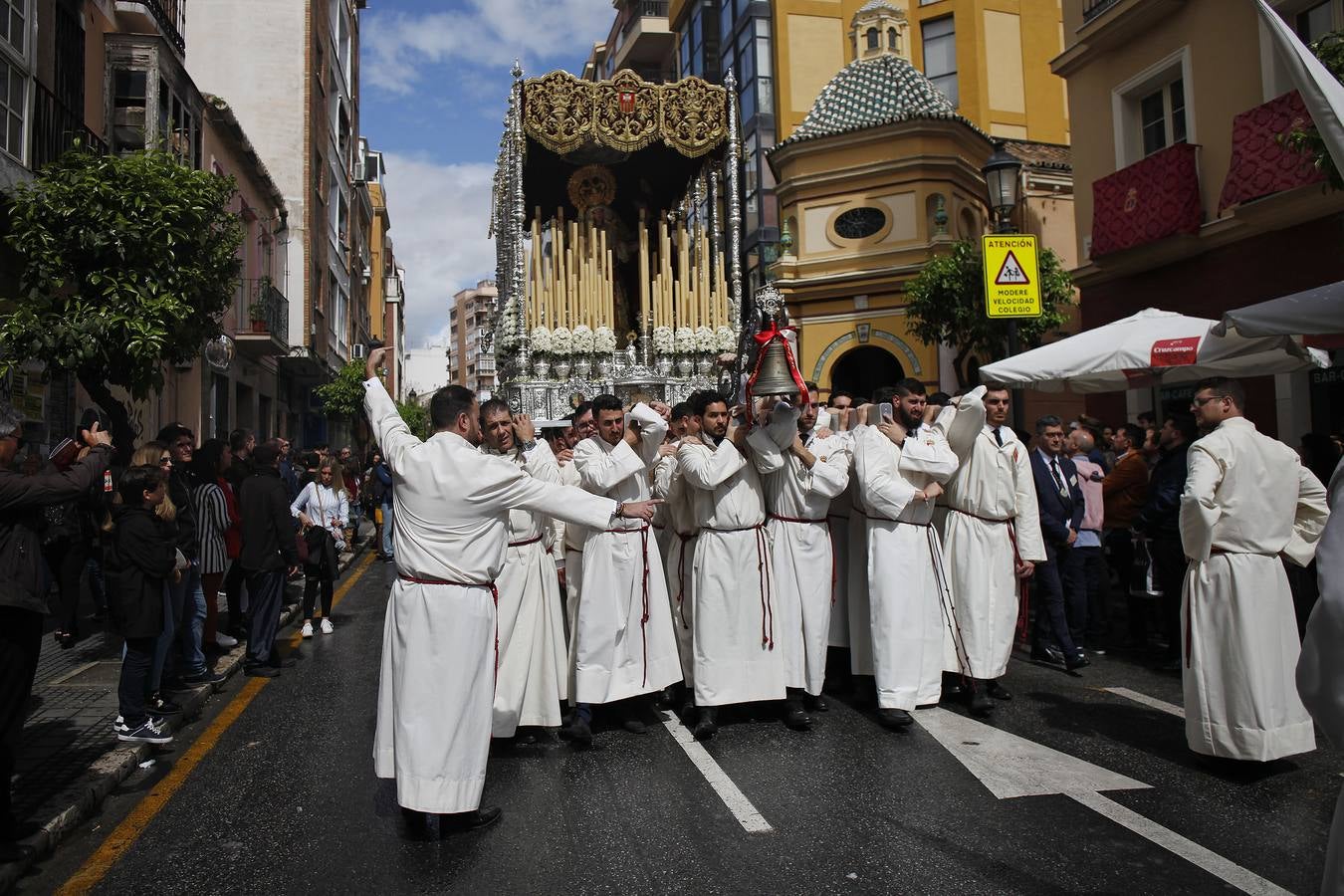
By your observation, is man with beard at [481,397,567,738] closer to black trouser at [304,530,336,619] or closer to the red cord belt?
the red cord belt

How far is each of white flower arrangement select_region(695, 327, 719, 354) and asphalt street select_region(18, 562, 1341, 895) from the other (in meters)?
9.44

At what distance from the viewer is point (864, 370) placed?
1936cm

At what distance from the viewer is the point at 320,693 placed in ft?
21.8

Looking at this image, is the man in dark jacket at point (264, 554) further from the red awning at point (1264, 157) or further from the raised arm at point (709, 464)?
the red awning at point (1264, 157)

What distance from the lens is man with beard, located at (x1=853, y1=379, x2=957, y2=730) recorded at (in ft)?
18.2

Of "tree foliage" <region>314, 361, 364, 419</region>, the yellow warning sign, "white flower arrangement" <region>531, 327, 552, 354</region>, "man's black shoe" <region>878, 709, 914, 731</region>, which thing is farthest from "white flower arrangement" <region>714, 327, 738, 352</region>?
"tree foliage" <region>314, 361, 364, 419</region>

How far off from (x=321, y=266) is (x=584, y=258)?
15025 millimetres

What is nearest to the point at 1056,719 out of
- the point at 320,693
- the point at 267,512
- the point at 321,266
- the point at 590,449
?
the point at 590,449

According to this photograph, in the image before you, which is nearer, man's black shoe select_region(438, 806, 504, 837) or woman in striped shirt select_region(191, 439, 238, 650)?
man's black shoe select_region(438, 806, 504, 837)

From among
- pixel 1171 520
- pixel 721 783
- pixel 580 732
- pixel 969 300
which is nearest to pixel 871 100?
pixel 969 300

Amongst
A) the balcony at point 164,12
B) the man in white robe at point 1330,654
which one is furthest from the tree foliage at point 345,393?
the man in white robe at point 1330,654

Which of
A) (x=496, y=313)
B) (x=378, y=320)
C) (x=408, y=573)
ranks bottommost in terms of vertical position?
(x=408, y=573)

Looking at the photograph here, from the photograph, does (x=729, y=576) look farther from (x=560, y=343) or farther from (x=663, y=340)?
(x=663, y=340)

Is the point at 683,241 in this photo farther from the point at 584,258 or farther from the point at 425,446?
the point at 425,446
